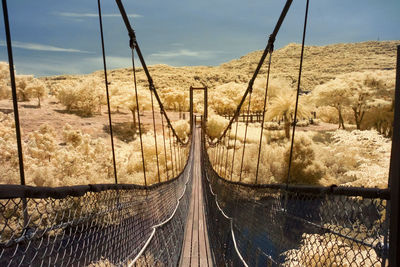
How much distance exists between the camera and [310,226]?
1.26 metres

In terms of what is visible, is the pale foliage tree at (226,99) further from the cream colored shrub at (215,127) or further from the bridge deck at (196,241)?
the bridge deck at (196,241)

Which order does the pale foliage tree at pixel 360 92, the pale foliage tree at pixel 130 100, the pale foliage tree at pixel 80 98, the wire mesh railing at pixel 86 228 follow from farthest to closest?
the pale foliage tree at pixel 80 98
the pale foliage tree at pixel 130 100
the pale foliage tree at pixel 360 92
the wire mesh railing at pixel 86 228

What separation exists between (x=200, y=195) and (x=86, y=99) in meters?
20.3

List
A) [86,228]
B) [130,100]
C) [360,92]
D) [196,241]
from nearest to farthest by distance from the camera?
[86,228]
[196,241]
[360,92]
[130,100]

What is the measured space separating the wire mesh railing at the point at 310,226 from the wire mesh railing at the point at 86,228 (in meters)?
0.51

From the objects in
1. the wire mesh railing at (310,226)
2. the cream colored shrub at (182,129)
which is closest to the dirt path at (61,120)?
the cream colored shrub at (182,129)

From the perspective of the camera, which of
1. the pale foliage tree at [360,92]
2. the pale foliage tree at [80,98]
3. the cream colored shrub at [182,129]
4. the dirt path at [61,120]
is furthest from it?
the pale foliage tree at [80,98]

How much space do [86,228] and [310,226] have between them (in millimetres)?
937

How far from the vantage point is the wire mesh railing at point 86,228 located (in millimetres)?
734

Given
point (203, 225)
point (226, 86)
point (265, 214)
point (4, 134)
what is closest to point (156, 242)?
point (265, 214)

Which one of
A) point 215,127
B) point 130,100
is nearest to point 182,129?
point 215,127

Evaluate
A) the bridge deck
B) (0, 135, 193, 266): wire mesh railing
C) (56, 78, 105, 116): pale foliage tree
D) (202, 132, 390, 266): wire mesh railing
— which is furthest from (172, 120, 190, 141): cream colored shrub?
(0, 135, 193, 266): wire mesh railing

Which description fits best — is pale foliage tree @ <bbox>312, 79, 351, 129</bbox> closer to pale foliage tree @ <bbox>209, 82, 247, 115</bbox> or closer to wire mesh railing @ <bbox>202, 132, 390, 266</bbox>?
pale foliage tree @ <bbox>209, 82, 247, 115</bbox>

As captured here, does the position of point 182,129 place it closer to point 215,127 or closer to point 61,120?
point 215,127
